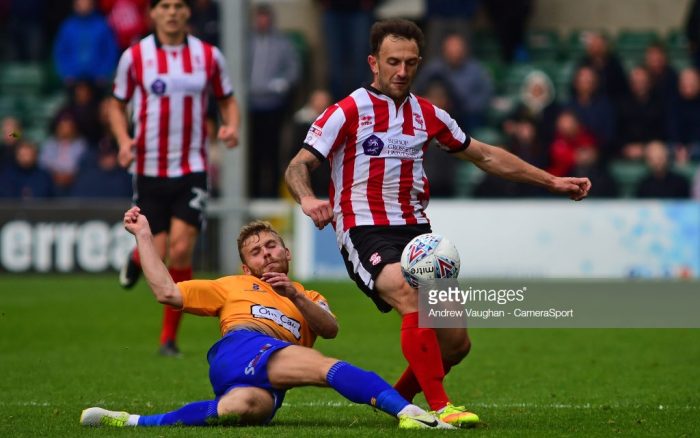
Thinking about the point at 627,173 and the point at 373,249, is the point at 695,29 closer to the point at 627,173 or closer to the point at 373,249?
the point at 627,173

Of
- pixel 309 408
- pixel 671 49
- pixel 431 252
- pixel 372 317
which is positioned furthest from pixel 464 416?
pixel 671 49

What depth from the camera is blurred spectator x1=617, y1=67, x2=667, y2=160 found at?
17.4 metres

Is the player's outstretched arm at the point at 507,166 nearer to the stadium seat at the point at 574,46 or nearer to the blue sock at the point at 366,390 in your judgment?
the blue sock at the point at 366,390

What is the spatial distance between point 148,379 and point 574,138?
928cm

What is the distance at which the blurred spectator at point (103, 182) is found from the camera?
17.0 metres

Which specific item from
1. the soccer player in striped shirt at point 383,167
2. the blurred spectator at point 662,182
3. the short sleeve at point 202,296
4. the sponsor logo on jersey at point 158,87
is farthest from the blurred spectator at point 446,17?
the short sleeve at point 202,296

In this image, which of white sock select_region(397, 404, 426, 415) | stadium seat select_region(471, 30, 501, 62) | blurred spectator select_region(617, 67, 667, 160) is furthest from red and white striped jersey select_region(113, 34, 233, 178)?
stadium seat select_region(471, 30, 501, 62)

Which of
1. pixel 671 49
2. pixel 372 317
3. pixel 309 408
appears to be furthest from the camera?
pixel 671 49

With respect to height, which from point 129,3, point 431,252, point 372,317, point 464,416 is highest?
point 129,3

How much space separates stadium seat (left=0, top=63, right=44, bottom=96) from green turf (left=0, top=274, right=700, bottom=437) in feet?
24.5

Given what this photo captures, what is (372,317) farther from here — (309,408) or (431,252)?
(431,252)

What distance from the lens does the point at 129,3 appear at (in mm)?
18469

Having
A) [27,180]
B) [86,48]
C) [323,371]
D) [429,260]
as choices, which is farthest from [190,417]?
[86,48]

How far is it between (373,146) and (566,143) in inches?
399
